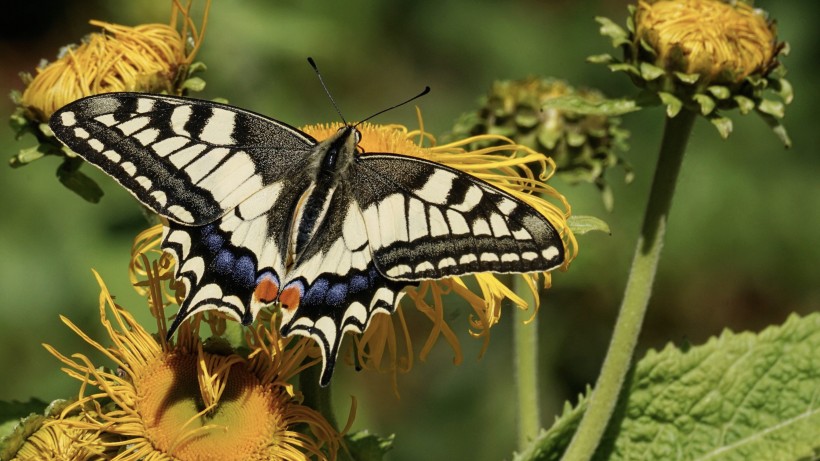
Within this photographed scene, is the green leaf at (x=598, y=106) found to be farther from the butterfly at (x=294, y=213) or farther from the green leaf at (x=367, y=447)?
the green leaf at (x=367, y=447)

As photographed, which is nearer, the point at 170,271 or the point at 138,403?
the point at 138,403

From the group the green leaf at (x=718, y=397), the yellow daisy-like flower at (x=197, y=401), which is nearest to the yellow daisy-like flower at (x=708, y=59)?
the green leaf at (x=718, y=397)

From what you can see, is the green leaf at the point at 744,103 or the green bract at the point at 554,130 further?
the green bract at the point at 554,130

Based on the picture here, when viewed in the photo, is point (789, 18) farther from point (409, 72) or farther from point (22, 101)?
point (22, 101)

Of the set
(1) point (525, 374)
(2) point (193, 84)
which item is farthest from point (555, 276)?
(2) point (193, 84)

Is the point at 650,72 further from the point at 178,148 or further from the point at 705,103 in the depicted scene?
the point at 178,148

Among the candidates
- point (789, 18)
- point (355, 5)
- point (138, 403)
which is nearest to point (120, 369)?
point (138, 403)

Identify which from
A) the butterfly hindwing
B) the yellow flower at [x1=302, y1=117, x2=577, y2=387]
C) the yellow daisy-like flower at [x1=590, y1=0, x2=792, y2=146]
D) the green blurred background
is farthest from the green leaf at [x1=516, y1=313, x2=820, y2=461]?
the green blurred background
